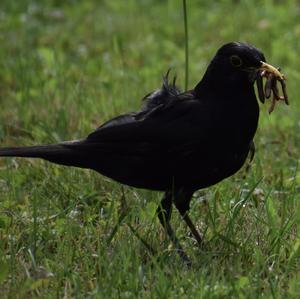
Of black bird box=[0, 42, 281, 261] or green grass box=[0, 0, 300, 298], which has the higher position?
black bird box=[0, 42, 281, 261]

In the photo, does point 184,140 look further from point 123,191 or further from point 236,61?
point 123,191

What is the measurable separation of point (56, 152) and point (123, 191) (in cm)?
69

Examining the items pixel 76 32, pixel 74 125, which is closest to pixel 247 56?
pixel 74 125

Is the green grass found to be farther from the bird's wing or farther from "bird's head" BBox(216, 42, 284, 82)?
"bird's head" BBox(216, 42, 284, 82)

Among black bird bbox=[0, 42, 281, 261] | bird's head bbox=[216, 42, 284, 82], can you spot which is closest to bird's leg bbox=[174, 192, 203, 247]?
black bird bbox=[0, 42, 281, 261]

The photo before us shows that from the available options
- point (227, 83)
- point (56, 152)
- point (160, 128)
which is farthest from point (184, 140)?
point (56, 152)

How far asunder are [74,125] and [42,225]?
5.78 feet

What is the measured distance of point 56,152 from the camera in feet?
15.7

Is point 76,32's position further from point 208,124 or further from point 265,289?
point 265,289

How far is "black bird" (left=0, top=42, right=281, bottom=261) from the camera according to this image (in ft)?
15.1

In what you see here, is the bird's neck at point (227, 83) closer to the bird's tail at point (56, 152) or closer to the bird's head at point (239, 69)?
the bird's head at point (239, 69)

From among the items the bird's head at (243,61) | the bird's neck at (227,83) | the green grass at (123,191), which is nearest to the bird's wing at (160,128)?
A: the bird's neck at (227,83)

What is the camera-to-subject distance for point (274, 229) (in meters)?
4.72

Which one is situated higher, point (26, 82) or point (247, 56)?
point (247, 56)
